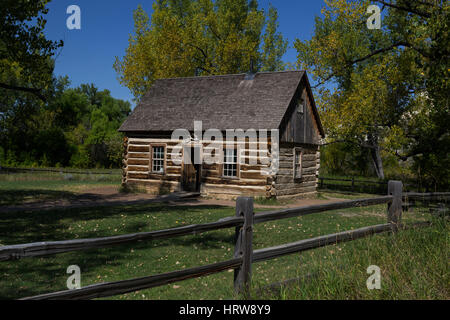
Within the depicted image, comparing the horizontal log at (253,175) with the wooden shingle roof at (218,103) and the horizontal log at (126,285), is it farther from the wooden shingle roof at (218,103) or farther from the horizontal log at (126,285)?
the horizontal log at (126,285)

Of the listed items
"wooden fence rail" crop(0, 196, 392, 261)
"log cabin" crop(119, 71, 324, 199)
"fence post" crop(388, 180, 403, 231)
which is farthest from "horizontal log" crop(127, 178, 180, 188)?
"wooden fence rail" crop(0, 196, 392, 261)

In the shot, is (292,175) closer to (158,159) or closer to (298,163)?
(298,163)

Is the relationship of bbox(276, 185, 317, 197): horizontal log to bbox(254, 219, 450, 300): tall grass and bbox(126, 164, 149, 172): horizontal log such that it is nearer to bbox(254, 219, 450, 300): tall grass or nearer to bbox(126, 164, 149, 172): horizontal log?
bbox(126, 164, 149, 172): horizontal log

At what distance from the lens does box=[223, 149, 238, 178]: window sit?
19.6 m

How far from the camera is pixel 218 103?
68.8ft

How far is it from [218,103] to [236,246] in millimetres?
16863

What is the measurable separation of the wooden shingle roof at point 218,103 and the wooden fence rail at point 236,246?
41.5 feet

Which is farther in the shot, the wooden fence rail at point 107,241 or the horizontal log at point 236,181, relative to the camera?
the horizontal log at point 236,181

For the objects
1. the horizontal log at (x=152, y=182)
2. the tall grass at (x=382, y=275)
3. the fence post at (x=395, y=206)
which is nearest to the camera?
the tall grass at (x=382, y=275)

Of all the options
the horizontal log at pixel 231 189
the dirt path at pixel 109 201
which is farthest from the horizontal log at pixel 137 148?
the horizontal log at pixel 231 189

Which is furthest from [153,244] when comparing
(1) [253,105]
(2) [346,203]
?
(1) [253,105]

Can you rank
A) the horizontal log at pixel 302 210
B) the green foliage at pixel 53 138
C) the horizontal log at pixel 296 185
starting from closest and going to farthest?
the horizontal log at pixel 302 210 → the horizontal log at pixel 296 185 → the green foliage at pixel 53 138

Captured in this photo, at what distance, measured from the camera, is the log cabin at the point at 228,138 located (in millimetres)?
18938
